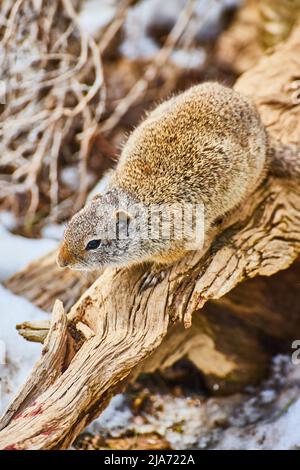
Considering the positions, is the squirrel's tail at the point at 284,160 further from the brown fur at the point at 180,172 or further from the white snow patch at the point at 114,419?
the white snow patch at the point at 114,419

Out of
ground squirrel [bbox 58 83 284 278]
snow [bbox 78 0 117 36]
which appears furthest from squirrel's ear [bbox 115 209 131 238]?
snow [bbox 78 0 117 36]

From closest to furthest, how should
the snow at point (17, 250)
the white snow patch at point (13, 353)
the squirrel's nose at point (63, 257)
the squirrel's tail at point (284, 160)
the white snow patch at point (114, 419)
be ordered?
the squirrel's nose at point (63, 257), the white snow patch at point (13, 353), the white snow patch at point (114, 419), the squirrel's tail at point (284, 160), the snow at point (17, 250)

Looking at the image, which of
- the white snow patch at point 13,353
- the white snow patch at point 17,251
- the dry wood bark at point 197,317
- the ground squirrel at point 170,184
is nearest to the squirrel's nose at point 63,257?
the ground squirrel at point 170,184

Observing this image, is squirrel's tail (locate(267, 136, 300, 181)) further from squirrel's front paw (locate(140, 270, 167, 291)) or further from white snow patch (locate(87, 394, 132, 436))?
white snow patch (locate(87, 394, 132, 436))

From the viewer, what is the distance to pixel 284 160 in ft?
13.2

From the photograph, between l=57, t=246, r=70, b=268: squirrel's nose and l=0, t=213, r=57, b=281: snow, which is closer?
l=57, t=246, r=70, b=268: squirrel's nose

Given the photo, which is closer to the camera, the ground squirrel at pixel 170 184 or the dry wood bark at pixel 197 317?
the dry wood bark at pixel 197 317

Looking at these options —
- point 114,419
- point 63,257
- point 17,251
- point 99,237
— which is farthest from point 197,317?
point 17,251

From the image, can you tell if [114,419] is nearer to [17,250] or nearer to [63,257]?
[63,257]

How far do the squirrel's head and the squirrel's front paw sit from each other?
173mm

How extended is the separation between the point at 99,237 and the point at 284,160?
146 cm

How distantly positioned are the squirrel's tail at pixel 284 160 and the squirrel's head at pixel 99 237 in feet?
3.86

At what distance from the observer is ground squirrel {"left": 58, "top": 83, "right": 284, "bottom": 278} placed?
3.49m

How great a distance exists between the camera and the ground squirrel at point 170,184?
3.49 meters
